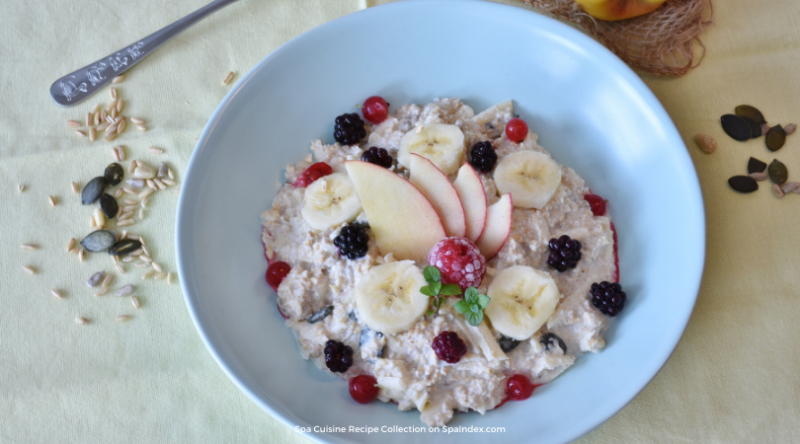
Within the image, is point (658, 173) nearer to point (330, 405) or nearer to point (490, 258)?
point (490, 258)

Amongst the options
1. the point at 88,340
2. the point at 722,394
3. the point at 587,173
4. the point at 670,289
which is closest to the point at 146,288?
the point at 88,340

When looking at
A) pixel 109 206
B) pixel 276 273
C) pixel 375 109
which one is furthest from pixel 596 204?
pixel 109 206

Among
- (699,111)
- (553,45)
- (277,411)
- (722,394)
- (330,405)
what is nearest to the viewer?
(277,411)

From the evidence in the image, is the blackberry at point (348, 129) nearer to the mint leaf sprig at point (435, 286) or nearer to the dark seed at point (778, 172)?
the mint leaf sprig at point (435, 286)

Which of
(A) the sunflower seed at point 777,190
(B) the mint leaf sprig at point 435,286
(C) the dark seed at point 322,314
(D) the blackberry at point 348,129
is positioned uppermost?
(D) the blackberry at point 348,129

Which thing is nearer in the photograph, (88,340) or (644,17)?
(88,340)

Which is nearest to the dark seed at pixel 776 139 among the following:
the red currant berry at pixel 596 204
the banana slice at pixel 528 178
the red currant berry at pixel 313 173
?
the red currant berry at pixel 596 204
